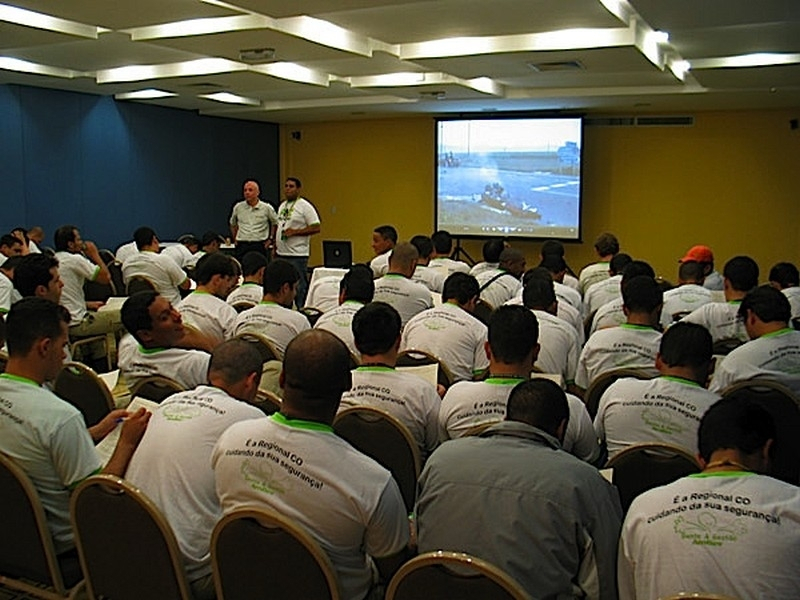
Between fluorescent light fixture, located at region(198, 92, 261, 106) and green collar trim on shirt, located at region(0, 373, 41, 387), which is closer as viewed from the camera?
green collar trim on shirt, located at region(0, 373, 41, 387)

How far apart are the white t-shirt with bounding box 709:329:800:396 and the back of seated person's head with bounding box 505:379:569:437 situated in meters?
1.86

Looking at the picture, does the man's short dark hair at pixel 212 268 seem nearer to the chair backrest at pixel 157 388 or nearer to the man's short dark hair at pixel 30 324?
the chair backrest at pixel 157 388

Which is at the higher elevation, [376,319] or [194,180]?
[194,180]

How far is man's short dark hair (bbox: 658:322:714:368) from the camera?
3076 millimetres

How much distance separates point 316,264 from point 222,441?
1274cm

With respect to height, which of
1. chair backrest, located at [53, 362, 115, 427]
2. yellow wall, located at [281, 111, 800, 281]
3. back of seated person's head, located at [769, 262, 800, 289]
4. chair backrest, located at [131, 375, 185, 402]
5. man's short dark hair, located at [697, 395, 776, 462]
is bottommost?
chair backrest, located at [53, 362, 115, 427]

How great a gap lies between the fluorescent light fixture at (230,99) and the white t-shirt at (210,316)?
6.27 m

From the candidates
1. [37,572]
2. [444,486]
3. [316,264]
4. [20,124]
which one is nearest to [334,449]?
[444,486]

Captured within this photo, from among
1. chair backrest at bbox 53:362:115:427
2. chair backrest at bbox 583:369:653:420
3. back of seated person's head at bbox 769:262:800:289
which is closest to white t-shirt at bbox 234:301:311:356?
chair backrest at bbox 53:362:115:427

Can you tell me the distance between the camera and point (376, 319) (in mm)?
3344

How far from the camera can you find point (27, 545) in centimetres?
259

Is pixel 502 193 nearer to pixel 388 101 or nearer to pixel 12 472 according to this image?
pixel 388 101

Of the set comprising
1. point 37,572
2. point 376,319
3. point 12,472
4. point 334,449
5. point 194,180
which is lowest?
point 37,572

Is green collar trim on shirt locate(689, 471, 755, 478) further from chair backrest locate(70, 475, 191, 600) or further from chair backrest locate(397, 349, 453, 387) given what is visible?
chair backrest locate(397, 349, 453, 387)
